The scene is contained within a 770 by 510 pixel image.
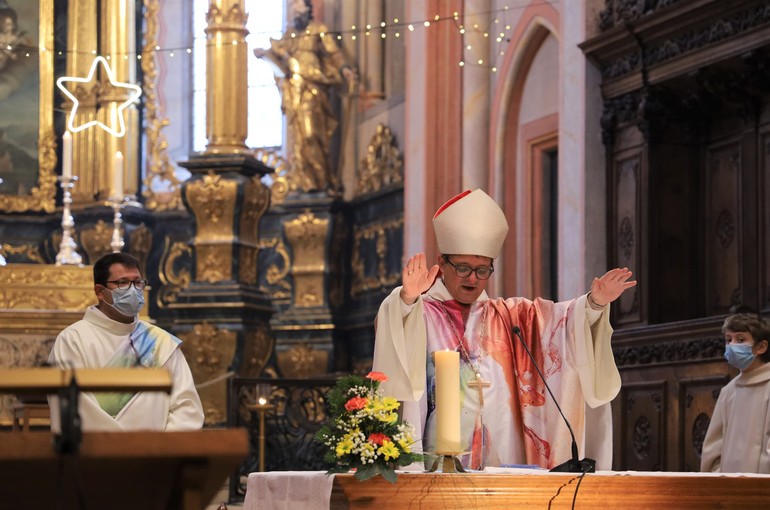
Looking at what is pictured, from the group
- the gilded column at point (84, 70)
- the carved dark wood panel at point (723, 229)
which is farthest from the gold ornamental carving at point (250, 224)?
the gilded column at point (84, 70)

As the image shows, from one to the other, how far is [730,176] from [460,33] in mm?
4365

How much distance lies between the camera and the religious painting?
15453 millimetres

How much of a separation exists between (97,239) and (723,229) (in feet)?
24.4

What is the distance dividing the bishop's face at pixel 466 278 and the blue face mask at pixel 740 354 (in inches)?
69.7

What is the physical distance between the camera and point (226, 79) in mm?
12008

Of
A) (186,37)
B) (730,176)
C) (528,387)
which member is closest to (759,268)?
(730,176)

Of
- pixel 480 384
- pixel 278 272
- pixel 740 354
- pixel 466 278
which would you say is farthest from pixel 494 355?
pixel 278 272

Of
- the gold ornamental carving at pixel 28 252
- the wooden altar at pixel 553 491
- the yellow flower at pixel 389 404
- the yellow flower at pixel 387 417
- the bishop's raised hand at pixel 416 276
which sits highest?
the gold ornamental carving at pixel 28 252

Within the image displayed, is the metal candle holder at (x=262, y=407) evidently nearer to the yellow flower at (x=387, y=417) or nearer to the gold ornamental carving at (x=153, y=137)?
the yellow flower at (x=387, y=417)

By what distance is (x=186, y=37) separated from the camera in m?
17.2

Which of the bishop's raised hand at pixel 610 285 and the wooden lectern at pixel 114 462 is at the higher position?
the bishop's raised hand at pixel 610 285

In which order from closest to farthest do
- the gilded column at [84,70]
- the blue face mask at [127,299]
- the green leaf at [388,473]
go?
the green leaf at [388,473], the blue face mask at [127,299], the gilded column at [84,70]

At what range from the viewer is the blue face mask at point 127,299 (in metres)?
5.18

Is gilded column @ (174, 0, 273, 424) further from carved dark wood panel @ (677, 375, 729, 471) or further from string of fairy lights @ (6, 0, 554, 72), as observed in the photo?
carved dark wood panel @ (677, 375, 729, 471)
